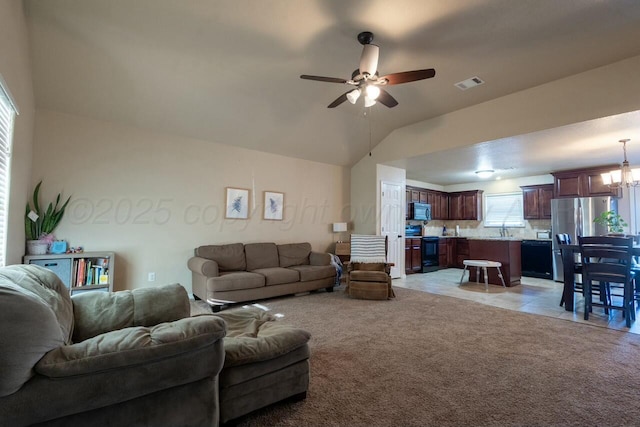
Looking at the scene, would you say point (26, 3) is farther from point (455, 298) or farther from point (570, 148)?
point (570, 148)

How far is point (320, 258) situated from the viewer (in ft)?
17.5

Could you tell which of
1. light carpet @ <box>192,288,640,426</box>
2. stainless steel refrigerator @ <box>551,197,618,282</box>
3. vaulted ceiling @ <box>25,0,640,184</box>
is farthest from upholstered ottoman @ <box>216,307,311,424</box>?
stainless steel refrigerator @ <box>551,197,618,282</box>

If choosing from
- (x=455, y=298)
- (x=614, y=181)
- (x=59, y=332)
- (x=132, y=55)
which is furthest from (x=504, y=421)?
(x=614, y=181)

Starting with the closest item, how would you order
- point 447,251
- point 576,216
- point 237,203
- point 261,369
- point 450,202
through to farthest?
point 261,369
point 237,203
point 576,216
point 447,251
point 450,202

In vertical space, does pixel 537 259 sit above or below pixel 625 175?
below

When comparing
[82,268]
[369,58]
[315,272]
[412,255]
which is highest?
[369,58]

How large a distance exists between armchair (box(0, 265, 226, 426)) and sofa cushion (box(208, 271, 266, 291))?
2194 mm

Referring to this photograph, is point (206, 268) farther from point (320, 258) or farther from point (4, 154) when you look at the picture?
point (4, 154)

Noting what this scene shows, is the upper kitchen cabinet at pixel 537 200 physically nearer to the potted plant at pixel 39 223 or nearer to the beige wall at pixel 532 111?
the beige wall at pixel 532 111

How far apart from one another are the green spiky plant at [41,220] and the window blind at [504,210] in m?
8.96

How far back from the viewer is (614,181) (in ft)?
15.2

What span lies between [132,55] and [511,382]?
Result: 4640 millimetres

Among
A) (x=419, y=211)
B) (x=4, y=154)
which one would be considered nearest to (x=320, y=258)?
(x=419, y=211)

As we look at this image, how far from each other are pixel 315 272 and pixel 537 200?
573cm
